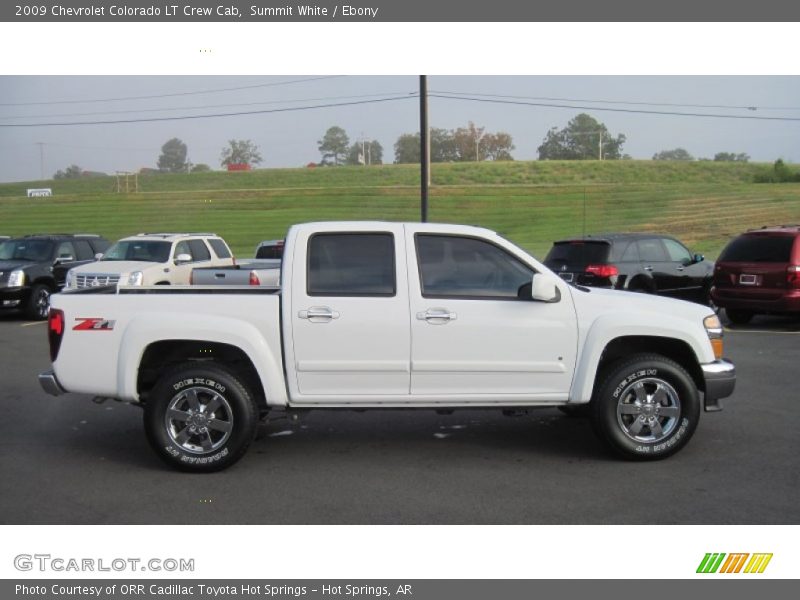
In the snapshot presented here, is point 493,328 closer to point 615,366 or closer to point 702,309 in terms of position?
point 615,366

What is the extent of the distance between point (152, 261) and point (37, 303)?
2864mm

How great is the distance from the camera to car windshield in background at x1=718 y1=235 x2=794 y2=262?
13.6m

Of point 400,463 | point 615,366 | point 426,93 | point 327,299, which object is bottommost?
point 400,463

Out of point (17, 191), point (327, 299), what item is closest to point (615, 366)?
point (327, 299)

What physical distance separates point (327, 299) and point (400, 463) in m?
1.43

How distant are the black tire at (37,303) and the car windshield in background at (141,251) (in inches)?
66.4

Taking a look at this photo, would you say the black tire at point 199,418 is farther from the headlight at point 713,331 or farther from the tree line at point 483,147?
the tree line at point 483,147

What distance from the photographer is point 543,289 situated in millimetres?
6242

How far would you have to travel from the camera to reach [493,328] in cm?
627

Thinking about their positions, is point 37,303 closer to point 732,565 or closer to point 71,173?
point 732,565

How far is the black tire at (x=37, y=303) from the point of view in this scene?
1678 centimetres

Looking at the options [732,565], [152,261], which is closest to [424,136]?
[152,261]

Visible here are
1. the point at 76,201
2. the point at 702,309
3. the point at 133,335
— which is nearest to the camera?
the point at 133,335

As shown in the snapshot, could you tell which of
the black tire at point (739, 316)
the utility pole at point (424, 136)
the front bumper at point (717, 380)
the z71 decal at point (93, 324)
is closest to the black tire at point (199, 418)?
the z71 decal at point (93, 324)
